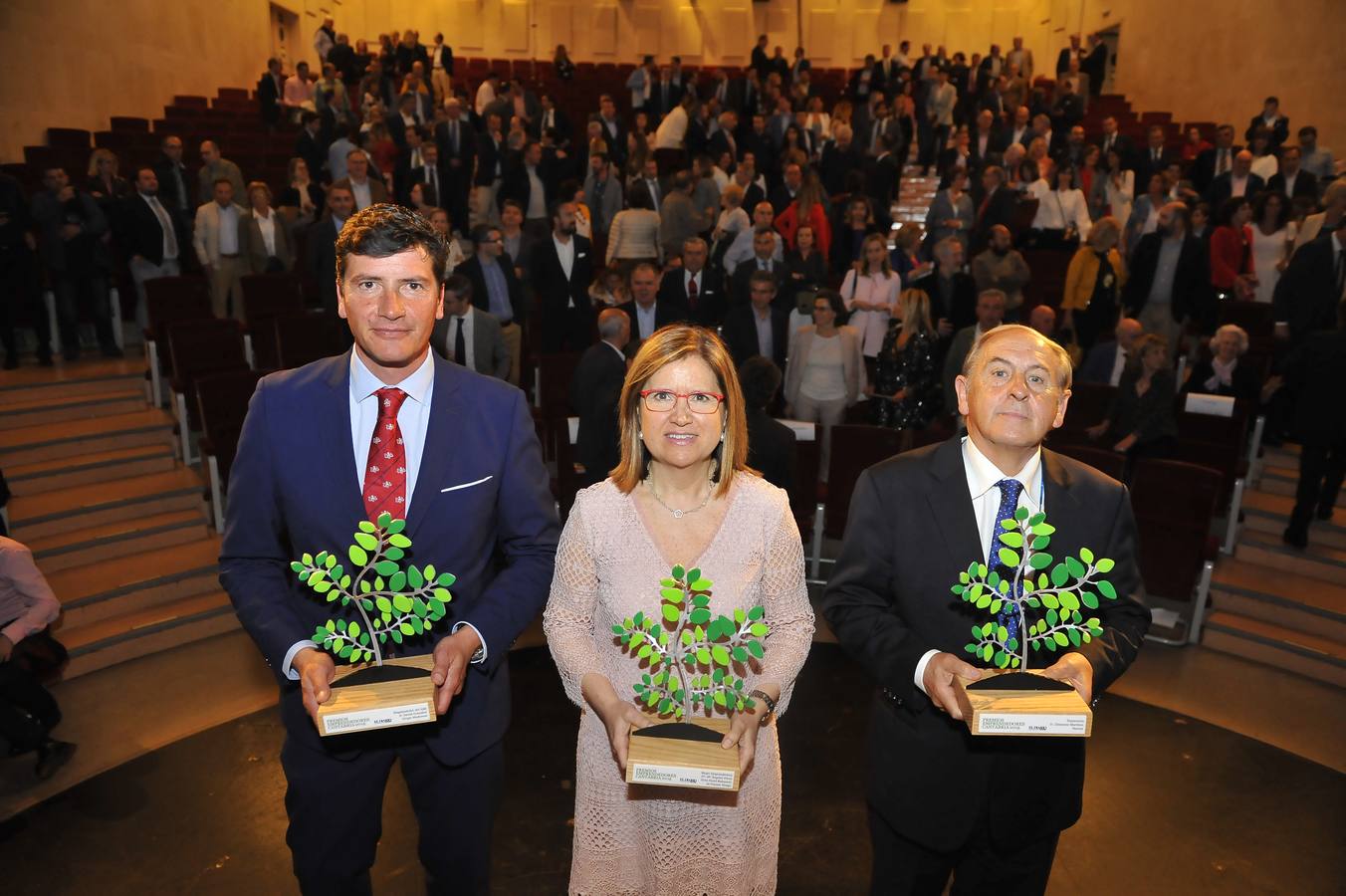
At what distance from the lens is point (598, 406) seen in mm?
4758

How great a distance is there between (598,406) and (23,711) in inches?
106

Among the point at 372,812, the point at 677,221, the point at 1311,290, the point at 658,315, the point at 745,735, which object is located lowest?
the point at 372,812

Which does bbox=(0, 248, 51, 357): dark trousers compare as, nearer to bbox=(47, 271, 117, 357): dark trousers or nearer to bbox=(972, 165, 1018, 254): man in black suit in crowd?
bbox=(47, 271, 117, 357): dark trousers

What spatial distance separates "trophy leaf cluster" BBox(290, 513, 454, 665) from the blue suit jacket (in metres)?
0.09

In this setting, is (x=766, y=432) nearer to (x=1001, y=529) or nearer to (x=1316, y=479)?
(x=1001, y=529)

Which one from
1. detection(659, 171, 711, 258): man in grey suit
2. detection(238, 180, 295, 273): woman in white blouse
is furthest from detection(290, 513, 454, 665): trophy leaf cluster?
detection(659, 171, 711, 258): man in grey suit

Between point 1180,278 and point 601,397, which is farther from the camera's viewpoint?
point 1180,278

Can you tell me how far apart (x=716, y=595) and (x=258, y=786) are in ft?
8.27

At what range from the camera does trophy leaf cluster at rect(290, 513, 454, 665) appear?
1784mm

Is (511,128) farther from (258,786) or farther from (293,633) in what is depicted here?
(293,633)

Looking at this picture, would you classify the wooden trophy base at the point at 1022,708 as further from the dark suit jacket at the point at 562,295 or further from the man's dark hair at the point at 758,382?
the dark suit jacket at the point at 562,295

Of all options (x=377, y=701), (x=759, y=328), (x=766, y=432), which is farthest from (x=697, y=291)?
(x=377, y=701)

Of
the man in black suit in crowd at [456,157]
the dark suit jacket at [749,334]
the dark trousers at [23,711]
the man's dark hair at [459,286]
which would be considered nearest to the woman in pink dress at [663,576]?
the dark trousers at [23,711]

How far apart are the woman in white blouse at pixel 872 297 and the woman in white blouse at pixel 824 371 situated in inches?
31.0
